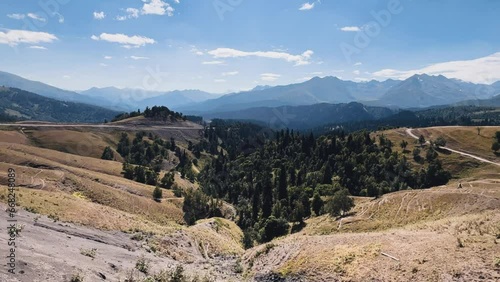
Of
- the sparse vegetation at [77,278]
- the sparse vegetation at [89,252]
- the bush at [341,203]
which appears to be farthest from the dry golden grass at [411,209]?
the sparse vegetation at [77,278]

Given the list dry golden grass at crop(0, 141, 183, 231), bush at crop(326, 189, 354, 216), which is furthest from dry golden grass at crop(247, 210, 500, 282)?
bush at crop(326, 189, 354, 216)

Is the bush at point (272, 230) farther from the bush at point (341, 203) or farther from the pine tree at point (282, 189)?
the pine tree at point (282, 189)

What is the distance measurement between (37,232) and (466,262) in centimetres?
5216

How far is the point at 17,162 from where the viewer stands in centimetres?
11894

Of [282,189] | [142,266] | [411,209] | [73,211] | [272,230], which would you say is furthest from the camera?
[282,189]

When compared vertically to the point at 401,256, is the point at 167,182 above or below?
below

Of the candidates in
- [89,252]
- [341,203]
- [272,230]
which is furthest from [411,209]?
[89,252]

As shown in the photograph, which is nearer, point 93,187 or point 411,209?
point 411,209

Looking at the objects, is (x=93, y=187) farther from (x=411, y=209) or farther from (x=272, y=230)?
(x=411, y=209)

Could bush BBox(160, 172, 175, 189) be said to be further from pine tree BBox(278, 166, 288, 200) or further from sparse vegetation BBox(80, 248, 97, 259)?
sparse vegetation BBox(80, 248, 97, 259)

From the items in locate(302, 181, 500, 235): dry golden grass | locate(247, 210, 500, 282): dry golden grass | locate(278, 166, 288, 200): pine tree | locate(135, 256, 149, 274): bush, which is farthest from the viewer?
locate(278, 166, 288, 200): pine tree

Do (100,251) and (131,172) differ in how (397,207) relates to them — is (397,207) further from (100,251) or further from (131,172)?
(131,172)

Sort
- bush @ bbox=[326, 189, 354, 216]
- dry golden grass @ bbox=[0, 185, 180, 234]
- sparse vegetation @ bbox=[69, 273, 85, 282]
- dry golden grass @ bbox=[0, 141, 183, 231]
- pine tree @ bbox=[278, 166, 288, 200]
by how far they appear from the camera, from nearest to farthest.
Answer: sparse vegetation @ bbox=[69, 273, 85, 282] → dry golden grass @ bbox=[0, 185, 180, 234] → dry golden grass @ bbox=[0, 141, 183, 231] → bush @ bbox=[326, 189, 354, 216] → pine tree @ bbox=[278, 166, 288, 200]

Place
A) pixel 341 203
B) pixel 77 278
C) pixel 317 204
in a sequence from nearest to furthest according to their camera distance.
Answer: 1. pixel 77 278
2. pixel 341 203
3. pixel 317 204
